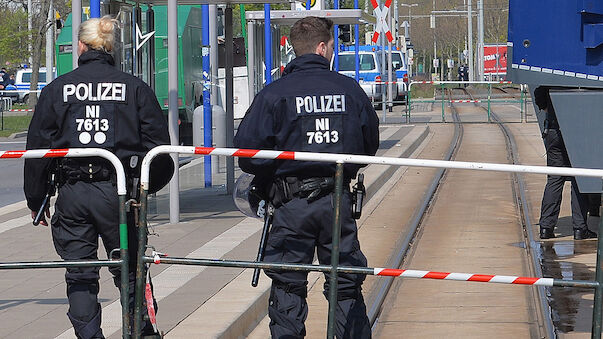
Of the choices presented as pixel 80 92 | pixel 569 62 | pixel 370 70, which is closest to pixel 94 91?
pixel 80 92

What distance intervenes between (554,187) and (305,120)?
19.8 ft

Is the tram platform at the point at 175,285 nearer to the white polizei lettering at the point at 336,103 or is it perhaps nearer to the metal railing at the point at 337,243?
the metal railing at the point at 337,243

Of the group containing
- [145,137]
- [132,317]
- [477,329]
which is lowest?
[477,329]

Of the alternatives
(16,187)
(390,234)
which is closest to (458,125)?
(16,187)

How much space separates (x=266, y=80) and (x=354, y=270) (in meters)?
12.7

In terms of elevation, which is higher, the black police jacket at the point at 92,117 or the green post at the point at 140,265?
the black police jacket at the point at 92,117

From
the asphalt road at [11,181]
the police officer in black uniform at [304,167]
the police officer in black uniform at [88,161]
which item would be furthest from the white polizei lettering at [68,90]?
the asphalt road at [11,181]

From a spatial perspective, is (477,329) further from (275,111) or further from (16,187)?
(16,187)

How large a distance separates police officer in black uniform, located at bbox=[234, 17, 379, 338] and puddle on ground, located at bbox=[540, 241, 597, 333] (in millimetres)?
2285

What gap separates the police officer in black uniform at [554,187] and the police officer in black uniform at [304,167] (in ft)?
17.6

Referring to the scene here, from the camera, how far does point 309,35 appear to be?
17.9 feet

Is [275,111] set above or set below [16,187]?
above

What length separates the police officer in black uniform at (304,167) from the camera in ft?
17.5

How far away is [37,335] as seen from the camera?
6.46m
